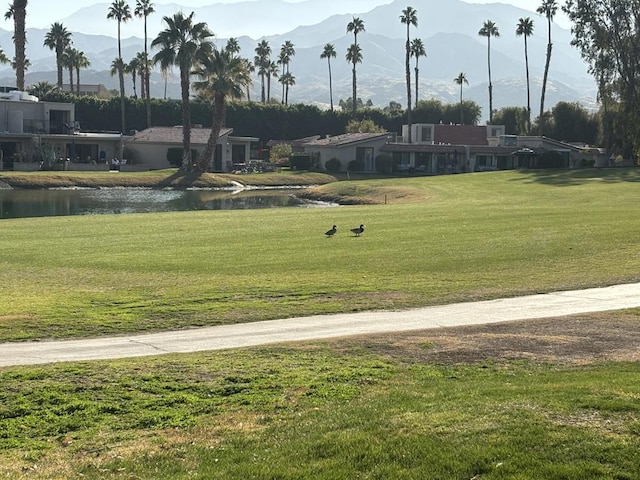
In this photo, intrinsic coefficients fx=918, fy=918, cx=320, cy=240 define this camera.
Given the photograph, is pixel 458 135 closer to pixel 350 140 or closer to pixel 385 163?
pixel 385 163

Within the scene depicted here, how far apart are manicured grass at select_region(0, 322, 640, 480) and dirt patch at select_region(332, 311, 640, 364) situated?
1.61 feet

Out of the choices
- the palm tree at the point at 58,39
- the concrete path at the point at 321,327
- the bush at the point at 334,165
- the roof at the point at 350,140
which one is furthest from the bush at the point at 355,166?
the concrete path at the point at 321,327

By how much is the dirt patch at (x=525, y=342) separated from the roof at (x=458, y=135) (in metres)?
89.8

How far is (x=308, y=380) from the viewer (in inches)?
512

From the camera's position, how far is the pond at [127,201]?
57.3 meters

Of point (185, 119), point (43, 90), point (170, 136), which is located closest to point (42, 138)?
point (170, 136)

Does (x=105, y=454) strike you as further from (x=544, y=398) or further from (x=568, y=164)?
(x=568, y=164)

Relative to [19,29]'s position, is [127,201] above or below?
below

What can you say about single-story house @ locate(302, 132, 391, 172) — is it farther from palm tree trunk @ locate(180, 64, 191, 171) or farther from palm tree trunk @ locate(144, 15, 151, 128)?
palm tree trunk @ locate(144, 15, 151, 128)

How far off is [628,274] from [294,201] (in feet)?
142

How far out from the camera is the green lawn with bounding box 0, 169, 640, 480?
9.24m

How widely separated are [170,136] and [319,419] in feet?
305

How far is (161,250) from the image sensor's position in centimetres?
3128

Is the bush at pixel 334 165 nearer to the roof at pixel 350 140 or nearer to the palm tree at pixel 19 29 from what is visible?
the roof at pixel 350 140
